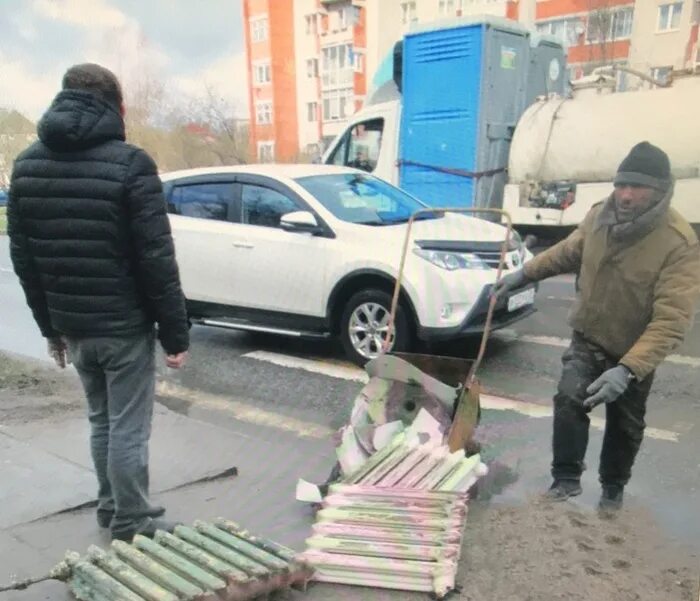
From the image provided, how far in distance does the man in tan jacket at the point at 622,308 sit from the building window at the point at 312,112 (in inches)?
59.0

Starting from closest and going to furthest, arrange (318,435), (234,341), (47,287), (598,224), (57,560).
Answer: (47,287) < (57,560) < (598,224) < (318,435) < (234,341)

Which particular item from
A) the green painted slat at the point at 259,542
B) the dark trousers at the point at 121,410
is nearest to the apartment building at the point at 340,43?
the dark trousers at the point at 121,410

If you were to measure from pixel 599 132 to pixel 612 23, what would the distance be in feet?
15.2

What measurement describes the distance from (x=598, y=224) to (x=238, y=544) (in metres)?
2.10

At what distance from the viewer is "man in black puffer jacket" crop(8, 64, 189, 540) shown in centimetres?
255

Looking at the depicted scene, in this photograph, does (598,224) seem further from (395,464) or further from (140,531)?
(140,531)

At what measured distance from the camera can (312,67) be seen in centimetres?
334

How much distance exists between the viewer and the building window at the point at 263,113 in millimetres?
3051

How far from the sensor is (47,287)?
2.76m

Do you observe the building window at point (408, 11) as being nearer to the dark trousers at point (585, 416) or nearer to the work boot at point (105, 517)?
the dark trousers at point (585, 416)

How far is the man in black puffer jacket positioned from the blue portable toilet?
6.67 m

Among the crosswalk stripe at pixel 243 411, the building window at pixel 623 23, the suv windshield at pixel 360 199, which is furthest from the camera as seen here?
the suv windshield at pixel 360 199

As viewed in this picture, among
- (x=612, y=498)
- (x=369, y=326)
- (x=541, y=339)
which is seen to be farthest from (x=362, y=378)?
(x=612, y=498)

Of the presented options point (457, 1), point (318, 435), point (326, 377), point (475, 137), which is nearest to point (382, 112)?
point (475, 137)
